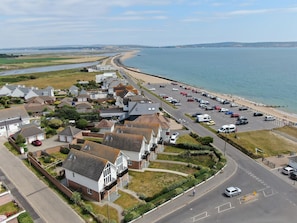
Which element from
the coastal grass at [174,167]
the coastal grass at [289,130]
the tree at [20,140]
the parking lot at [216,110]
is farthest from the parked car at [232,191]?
the tree at [20,140]

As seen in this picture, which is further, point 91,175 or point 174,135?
point 174,135

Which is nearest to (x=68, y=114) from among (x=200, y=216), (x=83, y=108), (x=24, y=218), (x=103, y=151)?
(x=83, y=108)

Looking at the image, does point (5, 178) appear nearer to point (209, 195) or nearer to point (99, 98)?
point (209, 195)

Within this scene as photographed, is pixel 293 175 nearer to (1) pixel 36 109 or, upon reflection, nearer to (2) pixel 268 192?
(2) pixel 268 192

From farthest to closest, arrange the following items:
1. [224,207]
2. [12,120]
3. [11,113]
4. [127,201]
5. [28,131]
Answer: [11,113] → [12,120] → [28,131] → [127,201] → [224,207]

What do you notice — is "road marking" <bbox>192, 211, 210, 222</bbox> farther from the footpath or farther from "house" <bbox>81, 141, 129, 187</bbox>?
"house" <bbox>81, 141, 129, 187</bbox>

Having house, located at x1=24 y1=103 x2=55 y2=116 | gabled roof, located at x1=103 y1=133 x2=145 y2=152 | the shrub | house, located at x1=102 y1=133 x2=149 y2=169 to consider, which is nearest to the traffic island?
house, located at x1=102 y1=133 x2=149 y2=169

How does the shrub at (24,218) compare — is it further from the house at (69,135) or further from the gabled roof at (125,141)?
the house at (69,135)
